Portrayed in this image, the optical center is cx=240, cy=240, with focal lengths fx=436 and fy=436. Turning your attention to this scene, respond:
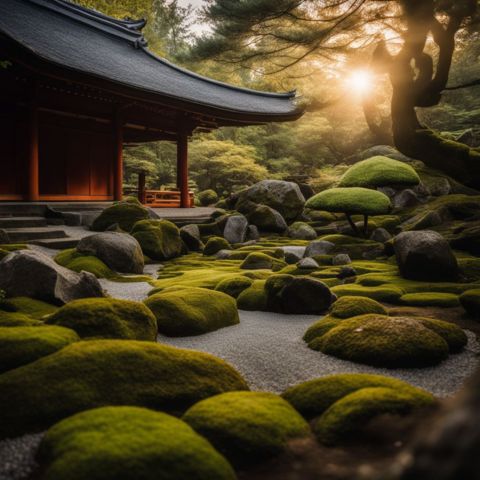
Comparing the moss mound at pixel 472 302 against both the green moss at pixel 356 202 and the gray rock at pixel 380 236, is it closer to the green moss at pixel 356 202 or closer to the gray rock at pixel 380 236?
the green moss at pixel 356 202

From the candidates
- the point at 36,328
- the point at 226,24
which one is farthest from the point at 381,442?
the point at 226,24

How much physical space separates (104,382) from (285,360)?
1.79 meters

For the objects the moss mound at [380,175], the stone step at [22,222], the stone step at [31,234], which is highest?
the moss mound at [380,175]

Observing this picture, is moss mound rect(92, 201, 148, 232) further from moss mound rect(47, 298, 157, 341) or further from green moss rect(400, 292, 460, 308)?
green moss rect(400, 292, 460, 308)

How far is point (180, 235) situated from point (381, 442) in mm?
9818

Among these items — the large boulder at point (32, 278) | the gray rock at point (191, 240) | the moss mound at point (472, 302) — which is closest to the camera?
the moss mound at point (472, 302)

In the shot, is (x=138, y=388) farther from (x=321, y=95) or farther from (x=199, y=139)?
(x=199, y=139)

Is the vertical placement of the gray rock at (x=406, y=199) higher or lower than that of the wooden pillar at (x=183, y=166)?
lower

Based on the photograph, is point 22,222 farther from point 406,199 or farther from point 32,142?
point 406,199

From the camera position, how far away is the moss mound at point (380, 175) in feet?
36.0

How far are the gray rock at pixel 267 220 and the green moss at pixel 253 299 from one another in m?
7.29

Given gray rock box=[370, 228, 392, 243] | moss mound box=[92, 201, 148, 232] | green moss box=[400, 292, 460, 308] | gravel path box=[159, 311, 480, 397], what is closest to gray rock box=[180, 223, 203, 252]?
moss mound box=[92, 201, 148, 232]

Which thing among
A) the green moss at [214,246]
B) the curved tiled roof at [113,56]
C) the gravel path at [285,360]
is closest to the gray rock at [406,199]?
the curved tiled roof at [113,56]

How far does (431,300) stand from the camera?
216 inches
